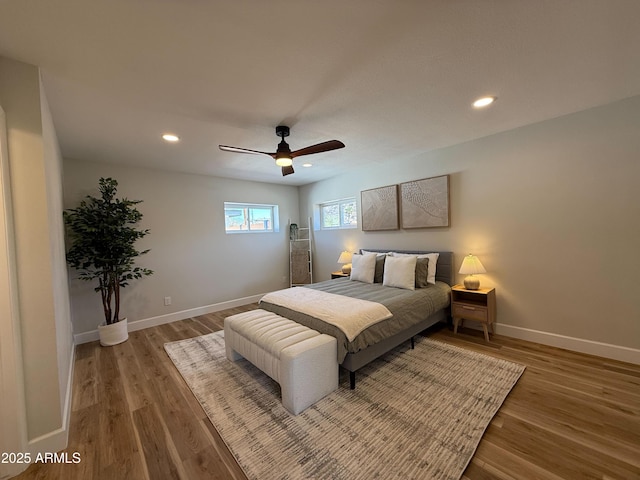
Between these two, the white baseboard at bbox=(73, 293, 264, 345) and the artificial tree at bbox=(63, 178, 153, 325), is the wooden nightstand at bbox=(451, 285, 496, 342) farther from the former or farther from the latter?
the artificial tree at bbox=(63, 178, 153, 325)

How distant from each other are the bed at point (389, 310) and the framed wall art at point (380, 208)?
2.19 ft

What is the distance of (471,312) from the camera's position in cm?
304

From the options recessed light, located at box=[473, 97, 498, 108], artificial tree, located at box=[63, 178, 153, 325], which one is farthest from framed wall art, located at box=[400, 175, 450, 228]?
artificial tree, located at box=[63, 178, 153, 325]

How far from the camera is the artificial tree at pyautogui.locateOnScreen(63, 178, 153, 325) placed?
307 cm

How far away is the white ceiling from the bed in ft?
6.28

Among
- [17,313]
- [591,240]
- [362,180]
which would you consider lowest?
[17,313]

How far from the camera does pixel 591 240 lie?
8.34 feet

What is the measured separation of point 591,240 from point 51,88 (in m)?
4.95

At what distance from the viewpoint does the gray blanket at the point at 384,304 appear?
7.13 feet

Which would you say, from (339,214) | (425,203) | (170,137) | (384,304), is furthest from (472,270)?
(170,137)

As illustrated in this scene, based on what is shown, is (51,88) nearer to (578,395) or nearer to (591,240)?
(578,395)

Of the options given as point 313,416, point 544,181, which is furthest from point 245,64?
point 544,181

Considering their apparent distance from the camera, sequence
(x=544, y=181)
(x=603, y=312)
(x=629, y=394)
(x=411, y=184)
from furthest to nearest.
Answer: (x=411, y=184), (x=544, y=181), (x=603, y=312), (x=629, y=394)

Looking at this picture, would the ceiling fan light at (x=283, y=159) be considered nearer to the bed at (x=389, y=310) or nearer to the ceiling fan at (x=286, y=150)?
the ceiling fan at (x=286, y=150)
